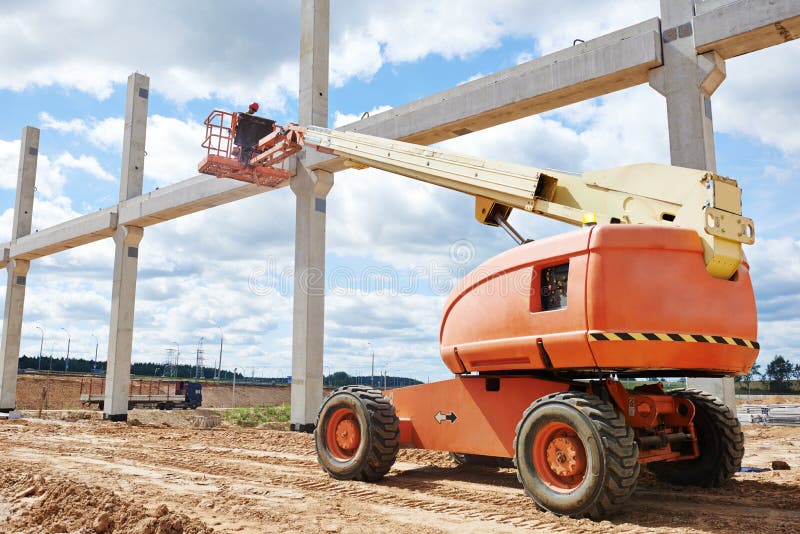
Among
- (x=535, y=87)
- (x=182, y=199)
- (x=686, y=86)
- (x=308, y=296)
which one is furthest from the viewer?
(x=182, y=199)

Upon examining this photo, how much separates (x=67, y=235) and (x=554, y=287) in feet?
81.4

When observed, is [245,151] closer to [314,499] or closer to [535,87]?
[535,87]

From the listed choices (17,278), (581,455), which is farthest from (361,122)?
(17,278)

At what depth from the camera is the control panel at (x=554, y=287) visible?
6465mm

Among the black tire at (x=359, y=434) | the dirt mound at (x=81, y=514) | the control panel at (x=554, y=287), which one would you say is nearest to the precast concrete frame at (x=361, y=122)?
the control panel at (x=554, y=287)

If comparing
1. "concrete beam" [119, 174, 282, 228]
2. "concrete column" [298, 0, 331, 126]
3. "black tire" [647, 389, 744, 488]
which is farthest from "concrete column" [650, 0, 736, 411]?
"concrete beam" [119, 174, 282, 228]

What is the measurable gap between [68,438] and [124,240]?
10.0m

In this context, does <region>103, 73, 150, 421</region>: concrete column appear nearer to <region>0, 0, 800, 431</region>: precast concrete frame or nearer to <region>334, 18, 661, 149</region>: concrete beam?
<region>0, 0, 800, 431</region>: precast concrete frame

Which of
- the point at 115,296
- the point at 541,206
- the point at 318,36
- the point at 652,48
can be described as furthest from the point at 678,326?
the point at 115,296

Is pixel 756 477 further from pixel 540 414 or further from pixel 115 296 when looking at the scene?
pixel 115 296

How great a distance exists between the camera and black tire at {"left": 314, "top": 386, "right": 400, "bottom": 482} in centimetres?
806

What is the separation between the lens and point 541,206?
7.51 meters

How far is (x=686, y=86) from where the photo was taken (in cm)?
1078

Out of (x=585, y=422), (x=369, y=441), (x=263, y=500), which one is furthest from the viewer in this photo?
(x=369, y=441)
